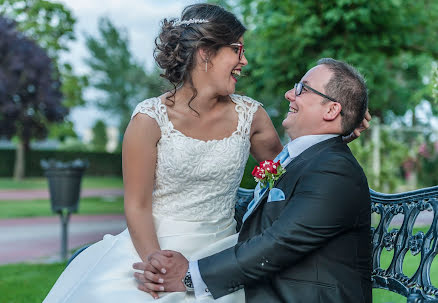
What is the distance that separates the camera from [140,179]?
255cm

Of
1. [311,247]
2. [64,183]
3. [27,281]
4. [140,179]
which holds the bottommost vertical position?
[27,281]

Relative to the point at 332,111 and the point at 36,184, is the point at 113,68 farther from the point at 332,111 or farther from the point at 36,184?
the point at 332,111

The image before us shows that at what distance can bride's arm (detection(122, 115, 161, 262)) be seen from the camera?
8.32 ft

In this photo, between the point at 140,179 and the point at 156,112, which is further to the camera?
the point at 156,112

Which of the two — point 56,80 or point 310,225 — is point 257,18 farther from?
point 56,80

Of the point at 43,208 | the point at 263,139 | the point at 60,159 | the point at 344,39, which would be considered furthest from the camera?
the point at 60,159

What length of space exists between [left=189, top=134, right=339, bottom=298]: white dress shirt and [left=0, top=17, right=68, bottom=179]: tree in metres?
30.8

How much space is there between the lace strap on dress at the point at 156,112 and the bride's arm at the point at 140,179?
0.04 meters

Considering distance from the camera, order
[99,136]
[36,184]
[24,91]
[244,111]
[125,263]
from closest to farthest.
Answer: [125,263]
[244,111]
[36,184]
[24,91]
[99,136]

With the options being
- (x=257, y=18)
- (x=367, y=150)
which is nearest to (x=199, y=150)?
(x=257, y=18)

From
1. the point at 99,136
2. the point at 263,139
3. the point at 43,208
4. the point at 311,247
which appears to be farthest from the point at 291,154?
the point at 99,136

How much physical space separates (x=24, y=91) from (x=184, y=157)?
33125 millimetres

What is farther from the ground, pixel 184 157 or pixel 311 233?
pixel 184 157

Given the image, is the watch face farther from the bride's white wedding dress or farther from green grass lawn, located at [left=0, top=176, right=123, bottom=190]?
green grass lawn, located at [left=0, top=176, right=123, bottom=190]
